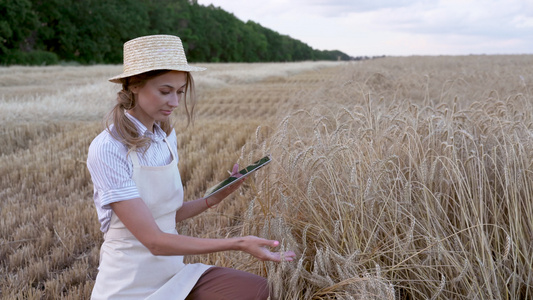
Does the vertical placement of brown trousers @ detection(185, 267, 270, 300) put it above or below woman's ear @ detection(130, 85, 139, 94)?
below

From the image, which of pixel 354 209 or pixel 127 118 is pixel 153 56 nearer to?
pixel 127 118

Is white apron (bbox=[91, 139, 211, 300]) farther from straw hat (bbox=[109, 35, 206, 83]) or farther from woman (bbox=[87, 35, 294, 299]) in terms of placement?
straw hat (bbox=[109, 35, 206, 83])

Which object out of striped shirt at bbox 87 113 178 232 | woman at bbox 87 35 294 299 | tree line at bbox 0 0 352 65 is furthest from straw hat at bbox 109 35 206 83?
tree line at bbox 0 0 352 65

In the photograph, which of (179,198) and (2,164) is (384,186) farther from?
(2,164)

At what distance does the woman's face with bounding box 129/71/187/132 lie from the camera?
5.80 ft

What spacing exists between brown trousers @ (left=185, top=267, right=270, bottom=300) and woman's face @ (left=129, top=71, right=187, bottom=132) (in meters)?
0.63

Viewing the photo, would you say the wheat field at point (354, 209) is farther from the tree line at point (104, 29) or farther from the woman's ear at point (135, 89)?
the tree line at point (104, 29)

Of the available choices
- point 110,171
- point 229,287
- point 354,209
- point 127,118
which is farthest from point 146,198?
point 354,209

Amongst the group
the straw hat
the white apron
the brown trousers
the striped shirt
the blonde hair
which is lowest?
the brown trousers

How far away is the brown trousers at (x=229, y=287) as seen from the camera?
71.3 inches

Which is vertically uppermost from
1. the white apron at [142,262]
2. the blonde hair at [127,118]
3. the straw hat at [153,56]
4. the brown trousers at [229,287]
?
the straw hat at [153,56]

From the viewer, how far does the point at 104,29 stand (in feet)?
120

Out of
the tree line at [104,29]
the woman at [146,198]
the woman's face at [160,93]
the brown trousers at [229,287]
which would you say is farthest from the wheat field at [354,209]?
the tree line at [104,29]

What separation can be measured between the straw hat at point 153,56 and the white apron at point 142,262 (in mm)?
301
